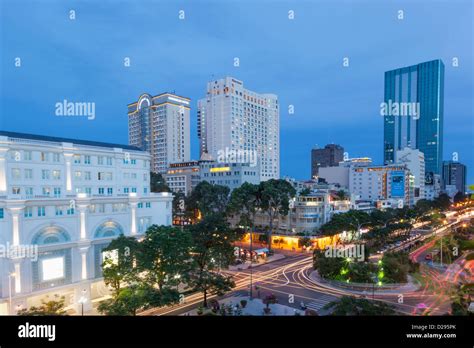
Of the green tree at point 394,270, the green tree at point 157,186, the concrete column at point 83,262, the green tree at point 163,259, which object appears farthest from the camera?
the green tree at point 157,186

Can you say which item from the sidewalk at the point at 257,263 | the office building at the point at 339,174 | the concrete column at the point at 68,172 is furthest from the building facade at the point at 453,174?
the concrete column at the point at 68,172

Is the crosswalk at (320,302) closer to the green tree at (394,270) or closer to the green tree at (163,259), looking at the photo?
the green tree at (394,270)

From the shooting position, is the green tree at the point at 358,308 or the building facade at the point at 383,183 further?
the building facade at the point at 383,183

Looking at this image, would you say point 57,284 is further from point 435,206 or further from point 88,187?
point 435,206

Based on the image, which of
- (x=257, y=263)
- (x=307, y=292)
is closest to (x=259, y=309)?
(x=307, y=292)

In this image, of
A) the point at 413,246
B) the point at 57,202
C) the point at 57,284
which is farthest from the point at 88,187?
the point at 413,246

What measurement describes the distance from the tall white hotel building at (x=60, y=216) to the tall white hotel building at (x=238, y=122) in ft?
165

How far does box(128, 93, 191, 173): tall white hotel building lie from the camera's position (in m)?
84.9

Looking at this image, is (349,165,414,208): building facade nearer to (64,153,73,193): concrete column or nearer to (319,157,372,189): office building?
(319,157,372,189): office building

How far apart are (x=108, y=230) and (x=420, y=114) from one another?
109800 mm

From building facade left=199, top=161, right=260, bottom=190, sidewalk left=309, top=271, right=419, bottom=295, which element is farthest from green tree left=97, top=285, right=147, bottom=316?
building facade left=199, top=161, right=260, bottom=190

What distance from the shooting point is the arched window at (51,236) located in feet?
55.8

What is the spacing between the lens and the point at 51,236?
1759 centimetres

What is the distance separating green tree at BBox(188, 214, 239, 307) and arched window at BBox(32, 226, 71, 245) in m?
8.50
